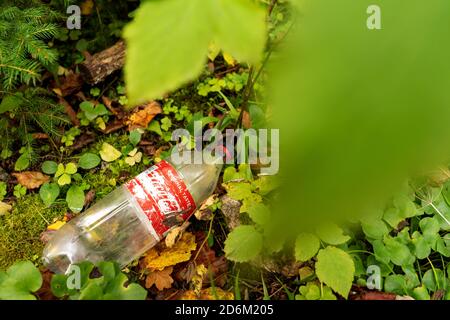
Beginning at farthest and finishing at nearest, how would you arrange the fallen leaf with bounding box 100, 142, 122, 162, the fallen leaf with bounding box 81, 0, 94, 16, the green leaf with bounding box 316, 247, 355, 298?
1. the fallen leaf with bounding box 81, 0, 94, 16
2. the fallen leaf with bounding box 100, 142, 122, 162
3. the green leaf with bounding box 316, 247, 355, 298

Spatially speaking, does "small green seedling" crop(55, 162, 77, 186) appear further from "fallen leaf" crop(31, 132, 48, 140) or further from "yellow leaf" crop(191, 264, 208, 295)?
"yellow leaf" crop(191, 264, 208, 295)

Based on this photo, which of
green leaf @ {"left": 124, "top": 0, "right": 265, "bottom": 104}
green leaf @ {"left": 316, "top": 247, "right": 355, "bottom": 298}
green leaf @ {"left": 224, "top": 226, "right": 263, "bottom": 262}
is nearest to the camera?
green leaf @ {"left": 124, "top": 0, "right": 265, "bottom": 104}

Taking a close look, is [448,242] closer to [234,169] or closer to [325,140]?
[234,169]

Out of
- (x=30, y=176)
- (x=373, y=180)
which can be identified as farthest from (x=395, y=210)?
(x=30, y=176)

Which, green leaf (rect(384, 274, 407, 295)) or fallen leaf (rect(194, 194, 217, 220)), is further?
fallen leaf (rect(194, 194, 217, 220))

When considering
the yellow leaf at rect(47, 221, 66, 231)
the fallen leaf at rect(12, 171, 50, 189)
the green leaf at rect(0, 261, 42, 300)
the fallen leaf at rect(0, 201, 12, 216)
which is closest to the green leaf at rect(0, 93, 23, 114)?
the fallen leaf at rect(12, 171, 50, 189)

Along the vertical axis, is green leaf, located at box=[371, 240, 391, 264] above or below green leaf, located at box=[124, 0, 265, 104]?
below

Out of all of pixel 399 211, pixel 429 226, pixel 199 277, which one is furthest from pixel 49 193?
pixel 429 226
